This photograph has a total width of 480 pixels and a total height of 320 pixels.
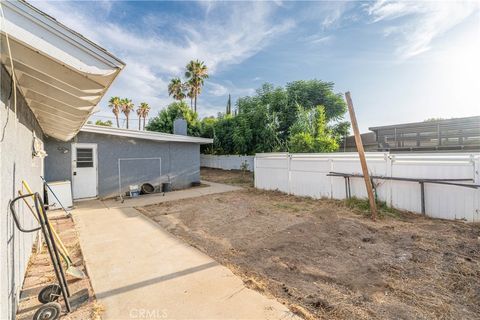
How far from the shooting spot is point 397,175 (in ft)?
19.6

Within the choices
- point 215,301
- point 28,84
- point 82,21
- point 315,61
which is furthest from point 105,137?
point 315,61

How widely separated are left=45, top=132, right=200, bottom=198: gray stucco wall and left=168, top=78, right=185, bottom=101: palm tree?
17.6 metres

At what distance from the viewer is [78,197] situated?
8023 millimetres

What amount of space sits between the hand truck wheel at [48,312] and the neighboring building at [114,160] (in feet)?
23.3

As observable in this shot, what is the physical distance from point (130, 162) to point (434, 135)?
12488 mm

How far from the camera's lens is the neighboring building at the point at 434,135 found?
7.99 m

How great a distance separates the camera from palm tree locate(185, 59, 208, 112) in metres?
25.5

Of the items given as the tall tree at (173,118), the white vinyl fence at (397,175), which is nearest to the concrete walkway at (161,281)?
the white vinyl fence at (397,175)

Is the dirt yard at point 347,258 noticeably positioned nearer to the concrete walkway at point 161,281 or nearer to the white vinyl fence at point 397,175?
the concrete walkway at point 161,281

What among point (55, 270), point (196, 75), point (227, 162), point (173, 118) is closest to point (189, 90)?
point (196, 75)

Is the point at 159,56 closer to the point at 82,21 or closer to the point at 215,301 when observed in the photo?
the point at 82,21

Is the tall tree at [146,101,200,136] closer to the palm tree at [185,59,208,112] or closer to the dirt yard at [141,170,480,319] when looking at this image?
the palm tree at [185,59,208,112]

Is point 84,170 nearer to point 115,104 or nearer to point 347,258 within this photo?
point 347,258

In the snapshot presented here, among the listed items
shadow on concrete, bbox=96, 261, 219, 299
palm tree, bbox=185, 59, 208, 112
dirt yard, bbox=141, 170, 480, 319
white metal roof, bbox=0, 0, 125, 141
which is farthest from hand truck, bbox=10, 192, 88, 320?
palm tree, bbox=185, 59, 208, 112
